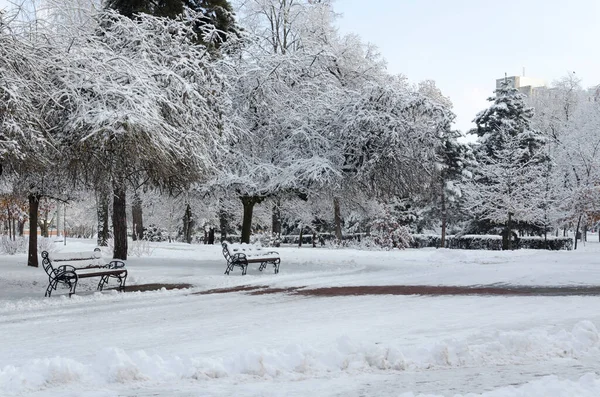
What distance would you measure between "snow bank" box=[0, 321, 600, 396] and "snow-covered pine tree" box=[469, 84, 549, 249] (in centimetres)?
3035

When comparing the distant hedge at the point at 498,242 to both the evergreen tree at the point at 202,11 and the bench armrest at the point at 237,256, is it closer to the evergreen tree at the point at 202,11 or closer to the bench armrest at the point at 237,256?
the evergreen tree at the point at 202,11

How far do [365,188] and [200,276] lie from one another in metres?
6.44

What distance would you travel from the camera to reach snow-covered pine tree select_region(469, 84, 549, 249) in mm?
36781

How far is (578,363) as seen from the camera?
22.0 ft

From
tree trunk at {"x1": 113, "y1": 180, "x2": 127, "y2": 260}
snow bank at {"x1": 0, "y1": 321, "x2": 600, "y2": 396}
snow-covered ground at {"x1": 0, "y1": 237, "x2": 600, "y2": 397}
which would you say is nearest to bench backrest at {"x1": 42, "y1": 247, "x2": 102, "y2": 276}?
snow-covered ground at {"x1": 0, "y1": 237, "x2": 600, "y2": 397}

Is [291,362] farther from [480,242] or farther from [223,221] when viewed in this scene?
[223,221]

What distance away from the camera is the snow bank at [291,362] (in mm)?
6027

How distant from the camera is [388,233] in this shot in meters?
34.8

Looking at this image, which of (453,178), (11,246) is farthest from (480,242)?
(11,246)

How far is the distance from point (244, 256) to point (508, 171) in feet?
78.9

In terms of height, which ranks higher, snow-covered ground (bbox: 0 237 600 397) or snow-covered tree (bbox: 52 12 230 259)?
snow-covered tree (bbox: 52 12 230 259)

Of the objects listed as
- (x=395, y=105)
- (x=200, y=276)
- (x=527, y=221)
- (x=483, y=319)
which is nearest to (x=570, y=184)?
(x=527, y=221)

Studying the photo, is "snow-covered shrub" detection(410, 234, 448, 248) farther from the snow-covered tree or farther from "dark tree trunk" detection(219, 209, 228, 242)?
the snow-covered tree

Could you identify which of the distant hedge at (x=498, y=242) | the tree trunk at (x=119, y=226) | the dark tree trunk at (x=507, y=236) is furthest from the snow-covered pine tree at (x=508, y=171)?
the tree trunk at (x=119, y=226)
